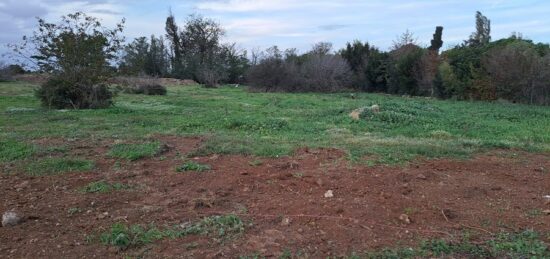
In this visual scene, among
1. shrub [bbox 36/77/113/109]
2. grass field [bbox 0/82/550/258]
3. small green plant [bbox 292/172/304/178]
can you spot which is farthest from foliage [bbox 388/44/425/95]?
small green plant [bbox 292/172/304/178]

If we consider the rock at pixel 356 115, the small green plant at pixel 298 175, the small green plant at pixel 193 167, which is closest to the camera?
the small green plant at pixel 298 175

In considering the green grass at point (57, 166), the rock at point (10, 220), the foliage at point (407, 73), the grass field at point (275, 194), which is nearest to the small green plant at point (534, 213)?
the grass field at point (275, 194)

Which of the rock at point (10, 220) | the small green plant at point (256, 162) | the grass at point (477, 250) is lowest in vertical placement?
the grass at point (477, 250)

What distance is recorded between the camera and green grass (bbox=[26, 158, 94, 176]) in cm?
616

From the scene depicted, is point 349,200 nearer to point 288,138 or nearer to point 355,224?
point 355,224

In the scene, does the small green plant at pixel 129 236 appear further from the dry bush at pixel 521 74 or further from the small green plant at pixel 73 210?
the dry bush at pixel 521 74

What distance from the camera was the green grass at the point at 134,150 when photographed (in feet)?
22.8

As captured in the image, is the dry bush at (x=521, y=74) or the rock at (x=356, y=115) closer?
the rock at (x=356, y=115)

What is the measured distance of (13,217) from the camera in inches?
169

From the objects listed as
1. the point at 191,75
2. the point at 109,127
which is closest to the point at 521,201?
the point at 109,127

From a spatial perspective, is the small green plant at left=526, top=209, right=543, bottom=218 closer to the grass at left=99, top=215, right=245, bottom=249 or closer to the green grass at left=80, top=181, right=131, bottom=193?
the grass at left=99, top=215, right=245, bottom=249

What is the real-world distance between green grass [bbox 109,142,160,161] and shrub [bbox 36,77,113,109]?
358 inches

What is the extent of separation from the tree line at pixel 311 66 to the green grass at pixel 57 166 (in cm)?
997

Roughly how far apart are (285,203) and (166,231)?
47.0 inches
